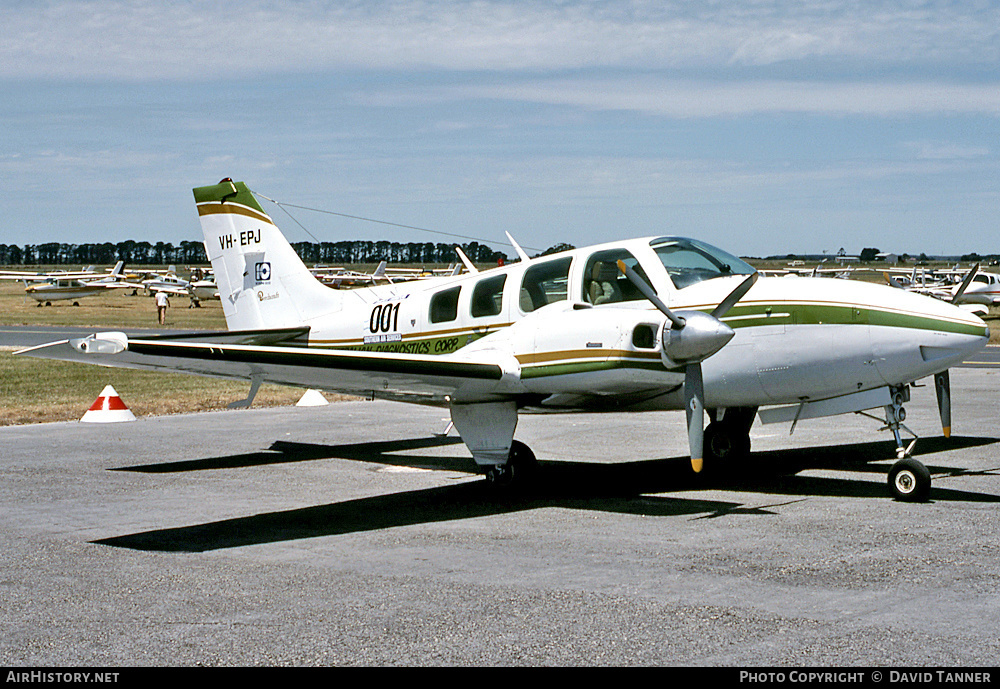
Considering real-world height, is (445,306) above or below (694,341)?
above

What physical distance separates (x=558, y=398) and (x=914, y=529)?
3754mm

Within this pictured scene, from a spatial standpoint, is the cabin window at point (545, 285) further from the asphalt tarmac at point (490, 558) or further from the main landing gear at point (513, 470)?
the asphalt tarmac at point (490, 558)

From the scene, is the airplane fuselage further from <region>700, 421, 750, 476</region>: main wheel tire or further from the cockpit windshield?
<region>700, 421, 750, 476</region>: main wheel tire

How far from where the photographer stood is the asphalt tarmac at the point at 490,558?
19.4 ft

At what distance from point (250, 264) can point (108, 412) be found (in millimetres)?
4837

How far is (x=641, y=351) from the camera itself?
1003 centimetres

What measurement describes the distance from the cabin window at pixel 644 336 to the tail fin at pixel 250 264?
6324mm

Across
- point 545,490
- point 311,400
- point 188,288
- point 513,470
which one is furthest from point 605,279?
point 188,288

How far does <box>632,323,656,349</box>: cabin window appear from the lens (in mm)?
10000

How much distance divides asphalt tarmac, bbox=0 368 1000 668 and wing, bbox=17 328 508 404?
4.06 ft

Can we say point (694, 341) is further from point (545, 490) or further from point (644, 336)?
point (545, 490)

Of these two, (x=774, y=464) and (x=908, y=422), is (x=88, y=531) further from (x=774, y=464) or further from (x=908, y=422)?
(x=908, y=422)

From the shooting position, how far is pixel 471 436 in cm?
1148
